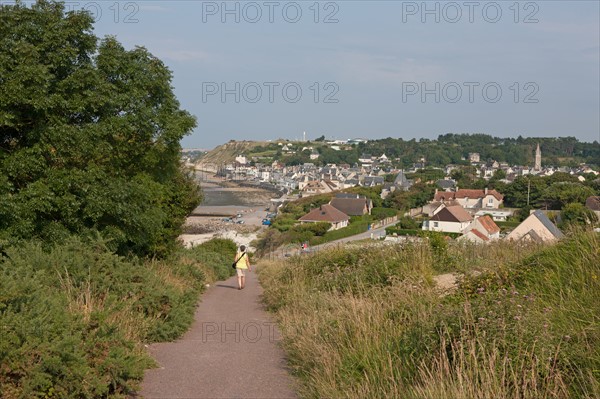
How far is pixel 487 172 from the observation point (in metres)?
175

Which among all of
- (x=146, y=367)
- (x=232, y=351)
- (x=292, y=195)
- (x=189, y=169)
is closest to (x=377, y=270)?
(x=232, y=351)

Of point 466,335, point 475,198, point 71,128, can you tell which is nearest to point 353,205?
point 475,198

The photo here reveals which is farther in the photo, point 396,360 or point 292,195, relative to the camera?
point 292,195

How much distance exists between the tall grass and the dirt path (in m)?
0.29

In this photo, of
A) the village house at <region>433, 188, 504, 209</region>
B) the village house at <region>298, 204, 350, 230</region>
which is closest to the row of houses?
the village house at <region>298, 204, 350, 230</region>

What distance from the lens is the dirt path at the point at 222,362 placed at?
657 centimetres

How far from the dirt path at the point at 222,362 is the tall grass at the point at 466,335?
0.95ft

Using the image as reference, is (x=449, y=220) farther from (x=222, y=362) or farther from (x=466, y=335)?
(x=466, y=335)

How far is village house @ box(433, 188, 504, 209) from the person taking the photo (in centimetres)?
8530

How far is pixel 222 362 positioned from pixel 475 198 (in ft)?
288

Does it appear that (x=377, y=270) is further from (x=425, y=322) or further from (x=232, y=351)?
(x=425, y=322)

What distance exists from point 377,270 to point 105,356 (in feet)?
18.1

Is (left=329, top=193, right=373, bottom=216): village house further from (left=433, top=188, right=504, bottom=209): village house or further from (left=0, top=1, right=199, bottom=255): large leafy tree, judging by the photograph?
(left=0, top=1, right=199, bottom=255): large leafy tree

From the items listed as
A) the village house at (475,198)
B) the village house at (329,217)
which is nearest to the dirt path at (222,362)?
the village house at (329,217)
